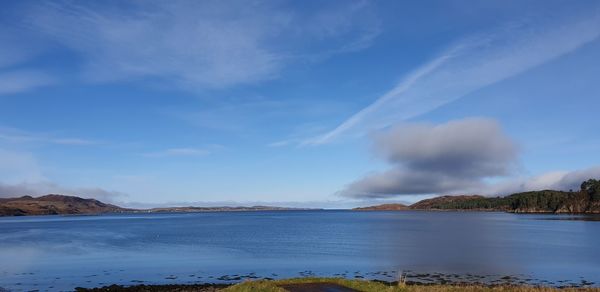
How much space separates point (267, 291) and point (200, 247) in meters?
68.6

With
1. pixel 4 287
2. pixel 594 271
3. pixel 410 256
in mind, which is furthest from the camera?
pixel 410 256

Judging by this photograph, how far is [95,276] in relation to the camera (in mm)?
56844

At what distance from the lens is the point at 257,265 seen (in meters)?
66.4

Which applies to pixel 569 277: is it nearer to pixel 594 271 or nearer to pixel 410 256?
pixel 594 271

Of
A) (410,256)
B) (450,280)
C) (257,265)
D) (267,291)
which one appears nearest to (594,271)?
(450,280)

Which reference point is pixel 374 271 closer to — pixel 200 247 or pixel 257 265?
pixel 257 265

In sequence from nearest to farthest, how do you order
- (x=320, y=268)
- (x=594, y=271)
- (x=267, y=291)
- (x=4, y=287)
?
(x=267, y=291), (x=4, y=287), (x=594, y=271), (x=320, y=268)

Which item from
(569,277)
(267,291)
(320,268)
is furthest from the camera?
(320,268)

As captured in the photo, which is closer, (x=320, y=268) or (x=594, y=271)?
(x=594, y=271)

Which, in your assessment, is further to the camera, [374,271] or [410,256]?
[410,256]

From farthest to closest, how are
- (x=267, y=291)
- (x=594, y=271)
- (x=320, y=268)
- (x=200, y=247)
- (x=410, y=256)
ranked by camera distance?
(x=200, y=247)
(x=410, y=256)
(x=320, y=268)
(x=594, y=271)
(x=267, y=291)

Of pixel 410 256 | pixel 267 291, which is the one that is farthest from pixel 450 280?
pixel 267 291

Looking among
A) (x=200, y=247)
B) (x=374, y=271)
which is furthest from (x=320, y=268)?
(x=200, y=247)

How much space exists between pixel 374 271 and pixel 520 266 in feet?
65.7
